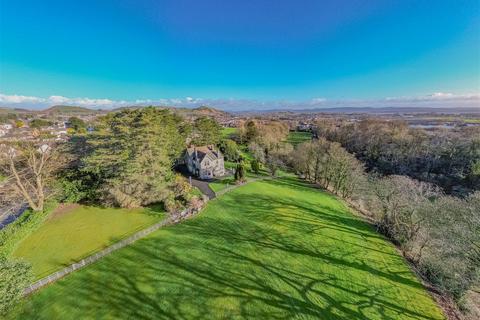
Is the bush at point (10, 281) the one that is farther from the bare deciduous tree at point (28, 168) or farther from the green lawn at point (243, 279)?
the bare deciduous tree at point (28, 168)

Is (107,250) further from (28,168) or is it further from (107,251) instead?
(28,168)

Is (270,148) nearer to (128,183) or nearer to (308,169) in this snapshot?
(308,169)

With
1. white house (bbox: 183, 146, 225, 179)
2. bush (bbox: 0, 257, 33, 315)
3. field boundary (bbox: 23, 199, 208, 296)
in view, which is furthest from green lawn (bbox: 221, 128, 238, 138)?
bush (bbox: 0, 257, 33, 315)

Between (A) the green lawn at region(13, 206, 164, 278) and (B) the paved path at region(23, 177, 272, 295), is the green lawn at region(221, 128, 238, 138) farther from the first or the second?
(A) the green lawn at region(13, 206, 164, 278)

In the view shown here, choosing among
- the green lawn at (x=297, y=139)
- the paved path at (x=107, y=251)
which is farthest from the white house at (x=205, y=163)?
the green lawn at (x=297, y=139)

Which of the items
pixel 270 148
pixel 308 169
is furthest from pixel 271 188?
pixel 270 148

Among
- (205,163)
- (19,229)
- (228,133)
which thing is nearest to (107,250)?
(19,229)

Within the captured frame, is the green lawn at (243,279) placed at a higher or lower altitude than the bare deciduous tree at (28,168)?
lower
